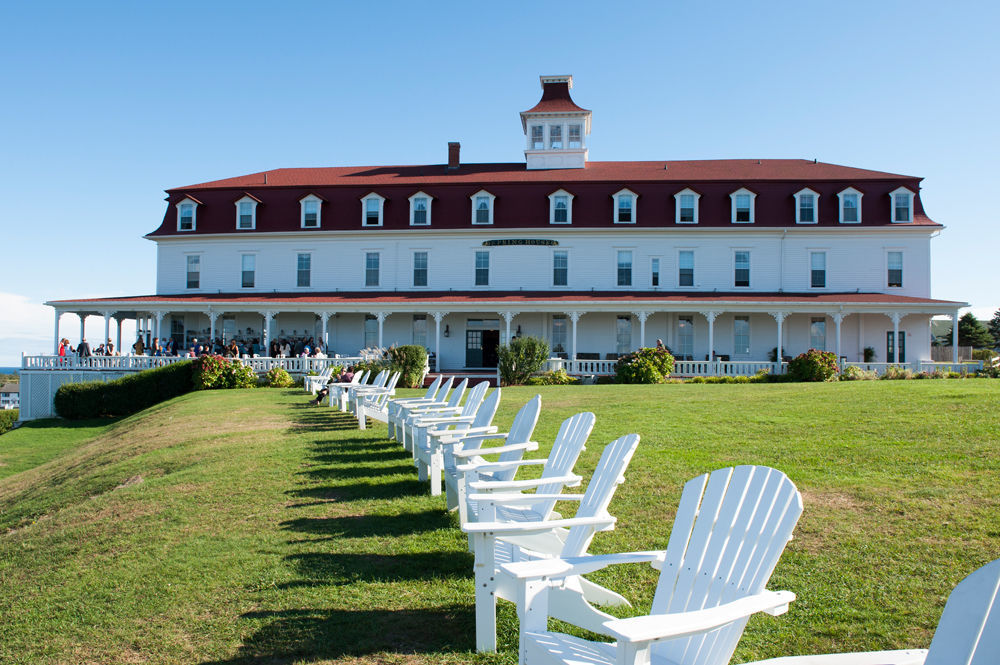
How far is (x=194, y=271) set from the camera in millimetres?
37625

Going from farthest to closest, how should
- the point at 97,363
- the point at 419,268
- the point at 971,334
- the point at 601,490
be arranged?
the point at 971,334, the point at 419,268, the point at 97,363, the point at 601,490

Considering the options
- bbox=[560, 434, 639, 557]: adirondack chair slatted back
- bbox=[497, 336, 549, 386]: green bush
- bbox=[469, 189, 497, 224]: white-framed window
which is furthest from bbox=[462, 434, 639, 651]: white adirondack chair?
bbox=[469, 189, 497, 224]: white-framed window

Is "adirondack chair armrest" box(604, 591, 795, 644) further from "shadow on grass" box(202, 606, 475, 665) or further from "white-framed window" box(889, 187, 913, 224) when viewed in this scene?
"white-framed window" box(889, 187, 913, 224)

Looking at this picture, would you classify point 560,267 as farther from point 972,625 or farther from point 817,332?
point 972,625

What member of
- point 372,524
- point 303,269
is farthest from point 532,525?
point 303,269

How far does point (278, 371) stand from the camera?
26.5 metres

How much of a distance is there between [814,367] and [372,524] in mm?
21066

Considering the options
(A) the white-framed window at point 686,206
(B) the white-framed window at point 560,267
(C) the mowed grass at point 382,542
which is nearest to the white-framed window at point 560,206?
(B) the white-framed window at point 560,267

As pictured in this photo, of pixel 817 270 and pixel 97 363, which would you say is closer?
pixel 97 363

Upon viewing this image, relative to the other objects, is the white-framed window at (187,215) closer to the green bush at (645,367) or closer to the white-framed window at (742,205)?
the green bush at (645,367)

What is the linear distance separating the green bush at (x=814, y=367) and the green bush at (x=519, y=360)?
8.68 metres

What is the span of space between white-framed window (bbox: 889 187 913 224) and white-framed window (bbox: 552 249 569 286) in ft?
49.7

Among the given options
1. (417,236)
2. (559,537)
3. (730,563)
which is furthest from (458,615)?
(417,236)

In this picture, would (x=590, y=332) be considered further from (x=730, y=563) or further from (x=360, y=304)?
(x=730, y=563)
